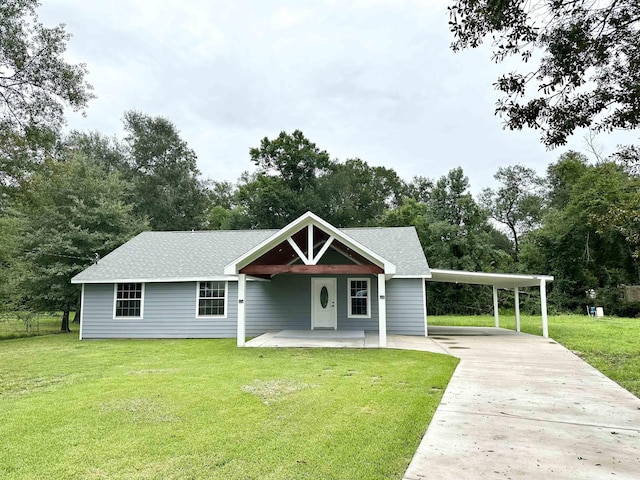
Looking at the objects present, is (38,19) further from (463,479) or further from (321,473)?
(463,479)

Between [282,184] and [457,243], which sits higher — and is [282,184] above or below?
above

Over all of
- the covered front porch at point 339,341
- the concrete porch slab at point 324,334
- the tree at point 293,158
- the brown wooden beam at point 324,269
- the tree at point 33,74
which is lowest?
the covered front porch at point 339,341

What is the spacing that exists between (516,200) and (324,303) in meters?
28.9

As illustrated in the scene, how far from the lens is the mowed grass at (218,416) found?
3379mm

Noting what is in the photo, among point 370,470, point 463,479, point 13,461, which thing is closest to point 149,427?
point 13,461

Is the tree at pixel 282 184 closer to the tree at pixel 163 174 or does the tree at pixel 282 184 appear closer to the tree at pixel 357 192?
the tree at pixel 357 192

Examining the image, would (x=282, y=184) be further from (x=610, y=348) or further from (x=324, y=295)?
(x=610, y=348)

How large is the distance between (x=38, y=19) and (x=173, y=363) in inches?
397

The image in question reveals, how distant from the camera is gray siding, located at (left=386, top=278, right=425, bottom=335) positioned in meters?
14.0

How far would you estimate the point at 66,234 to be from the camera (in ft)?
60.3

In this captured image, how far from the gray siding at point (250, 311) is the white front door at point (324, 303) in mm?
149

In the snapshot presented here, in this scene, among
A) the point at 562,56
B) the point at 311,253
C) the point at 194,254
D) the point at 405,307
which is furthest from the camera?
the point at 194,254

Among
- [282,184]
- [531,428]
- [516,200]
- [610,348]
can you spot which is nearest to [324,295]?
[610,348]

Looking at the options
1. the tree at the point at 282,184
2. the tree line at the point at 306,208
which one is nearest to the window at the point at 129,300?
the tree line at the point at 306,208
